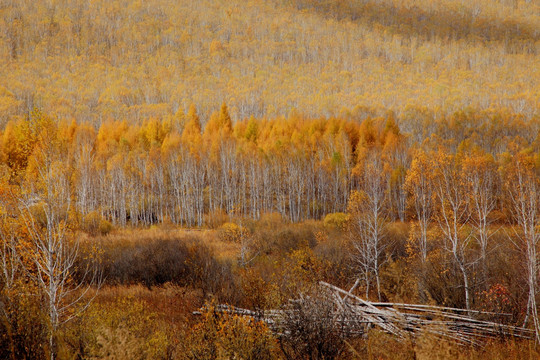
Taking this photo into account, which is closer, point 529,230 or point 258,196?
point 529,230

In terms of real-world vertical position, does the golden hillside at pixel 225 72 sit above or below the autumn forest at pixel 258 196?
above

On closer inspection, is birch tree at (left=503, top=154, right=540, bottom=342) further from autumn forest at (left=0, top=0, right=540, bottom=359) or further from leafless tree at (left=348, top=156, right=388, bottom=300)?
leafless tree at (left=348, top=156, right=388, bottom=300)

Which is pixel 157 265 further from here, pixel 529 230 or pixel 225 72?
pixel 225 72

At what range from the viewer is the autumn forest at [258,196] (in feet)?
23.9

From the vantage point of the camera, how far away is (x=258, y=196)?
48656 millimetres

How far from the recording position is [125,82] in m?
147

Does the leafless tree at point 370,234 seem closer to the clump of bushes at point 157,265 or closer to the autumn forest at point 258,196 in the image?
the autumn forest at point 258,196

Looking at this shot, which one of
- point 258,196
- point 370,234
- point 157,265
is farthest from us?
point 258,196

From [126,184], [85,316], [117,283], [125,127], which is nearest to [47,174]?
[85,316]

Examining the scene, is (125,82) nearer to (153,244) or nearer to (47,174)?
(153,244)

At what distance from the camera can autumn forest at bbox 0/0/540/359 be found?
23.9 feet

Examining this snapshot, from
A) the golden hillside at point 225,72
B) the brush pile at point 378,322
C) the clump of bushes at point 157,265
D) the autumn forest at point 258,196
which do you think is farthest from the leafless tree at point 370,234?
the golden hillside at point 225,72

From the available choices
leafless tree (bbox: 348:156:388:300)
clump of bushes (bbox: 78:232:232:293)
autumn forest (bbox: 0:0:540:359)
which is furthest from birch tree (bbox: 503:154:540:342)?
clump of bushes (bbox: 78:232:232:293)

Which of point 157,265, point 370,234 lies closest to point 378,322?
point 370,234
